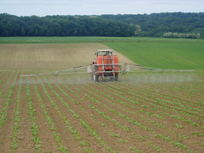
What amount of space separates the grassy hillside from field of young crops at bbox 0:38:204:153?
20403mm

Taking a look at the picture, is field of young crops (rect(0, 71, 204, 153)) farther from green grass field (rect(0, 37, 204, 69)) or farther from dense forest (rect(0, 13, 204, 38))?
dense forest (rect(0, 13, 204, 38))

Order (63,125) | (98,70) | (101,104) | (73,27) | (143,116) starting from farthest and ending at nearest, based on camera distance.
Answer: (73,27)
(98,70)
(101,104)
(143,116)
(63,125)

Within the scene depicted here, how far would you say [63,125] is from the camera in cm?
1046

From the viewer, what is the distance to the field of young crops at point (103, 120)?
842 cm

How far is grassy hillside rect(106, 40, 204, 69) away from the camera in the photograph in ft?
127

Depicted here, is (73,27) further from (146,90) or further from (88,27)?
(146,90)

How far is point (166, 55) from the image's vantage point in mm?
45938

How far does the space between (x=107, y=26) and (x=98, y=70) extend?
7579cm

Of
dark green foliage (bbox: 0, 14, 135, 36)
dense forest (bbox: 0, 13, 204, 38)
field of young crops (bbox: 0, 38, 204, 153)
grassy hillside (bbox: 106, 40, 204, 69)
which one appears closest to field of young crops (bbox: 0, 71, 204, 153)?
field of young crops (bbox: 0, 38, 204, 153)

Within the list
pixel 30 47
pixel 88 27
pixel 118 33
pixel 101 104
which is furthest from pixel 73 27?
pixel 101 104

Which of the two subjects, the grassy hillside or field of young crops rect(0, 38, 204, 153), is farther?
the grassy hillside

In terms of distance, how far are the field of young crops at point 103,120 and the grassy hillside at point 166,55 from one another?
20403mm

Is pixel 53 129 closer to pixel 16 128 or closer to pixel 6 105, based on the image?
pixel 16 128

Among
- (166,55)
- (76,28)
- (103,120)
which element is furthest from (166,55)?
(76,28)
